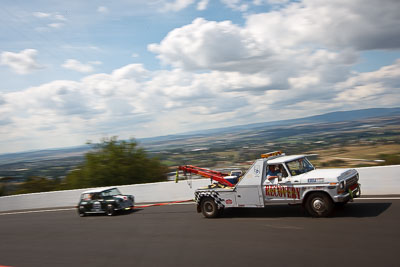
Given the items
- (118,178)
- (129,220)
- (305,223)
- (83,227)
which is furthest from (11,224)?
(305,223)

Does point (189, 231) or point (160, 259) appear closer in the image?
point (160, 259)

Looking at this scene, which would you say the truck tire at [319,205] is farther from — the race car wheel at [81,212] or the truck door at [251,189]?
the race car wheel at [81,212]

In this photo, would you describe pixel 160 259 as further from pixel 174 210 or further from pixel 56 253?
pixel 174 210

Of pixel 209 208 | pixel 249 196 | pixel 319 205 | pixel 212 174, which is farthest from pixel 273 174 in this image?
pixel 212 174

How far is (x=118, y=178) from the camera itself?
24438mm

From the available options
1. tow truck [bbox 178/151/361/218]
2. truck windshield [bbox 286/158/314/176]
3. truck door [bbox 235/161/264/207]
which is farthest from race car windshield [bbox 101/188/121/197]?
truck windshield [bbox 286/158/314/176]

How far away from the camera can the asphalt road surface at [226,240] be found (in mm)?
7098

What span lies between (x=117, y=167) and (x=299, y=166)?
53.3 feet

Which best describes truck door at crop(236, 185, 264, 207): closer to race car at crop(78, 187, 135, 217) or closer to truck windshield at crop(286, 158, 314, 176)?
truck windshield at crop(286, 158, 314, 176)

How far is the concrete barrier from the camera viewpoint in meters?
12.6

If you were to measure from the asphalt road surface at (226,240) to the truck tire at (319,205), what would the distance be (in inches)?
7.7

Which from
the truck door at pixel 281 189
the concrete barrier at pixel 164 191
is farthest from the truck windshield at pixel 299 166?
the concrete barrier at pixel 164 191

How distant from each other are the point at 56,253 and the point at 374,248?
7579 millimetres

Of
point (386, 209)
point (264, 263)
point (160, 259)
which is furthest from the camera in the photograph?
point (386, 209)
